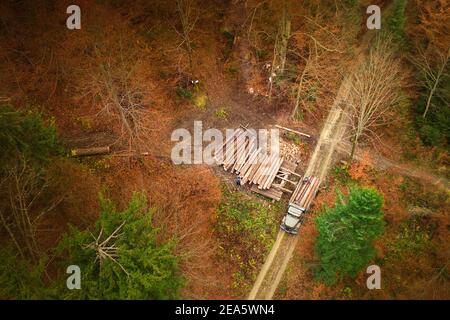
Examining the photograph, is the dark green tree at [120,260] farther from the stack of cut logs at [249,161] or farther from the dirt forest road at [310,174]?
the stack of cut logs at [249,161]

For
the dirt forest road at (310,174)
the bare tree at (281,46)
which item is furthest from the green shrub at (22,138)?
the bare tree at (281,46)

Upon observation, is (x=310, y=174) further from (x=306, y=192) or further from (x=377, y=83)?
(x=377, y=83)

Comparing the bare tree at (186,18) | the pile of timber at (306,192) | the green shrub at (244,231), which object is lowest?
the green shrub at (244,231)

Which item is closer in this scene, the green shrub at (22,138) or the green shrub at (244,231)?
the green shrub at (22,138)

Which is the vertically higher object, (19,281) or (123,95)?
(123,95)

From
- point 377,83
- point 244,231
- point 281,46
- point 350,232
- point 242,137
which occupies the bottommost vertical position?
point 244,231

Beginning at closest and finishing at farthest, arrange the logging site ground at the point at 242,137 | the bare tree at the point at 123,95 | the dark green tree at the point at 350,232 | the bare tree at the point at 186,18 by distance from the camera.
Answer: the dark green tree at the point at 350,232 < the logging site ground at the point at 242,137 < the bare tree at the point at 186,18 < the bare tree at the point at 123,95

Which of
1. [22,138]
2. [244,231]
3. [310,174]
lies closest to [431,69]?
[310,174]

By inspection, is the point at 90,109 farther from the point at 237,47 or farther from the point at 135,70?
the point at 237,47
